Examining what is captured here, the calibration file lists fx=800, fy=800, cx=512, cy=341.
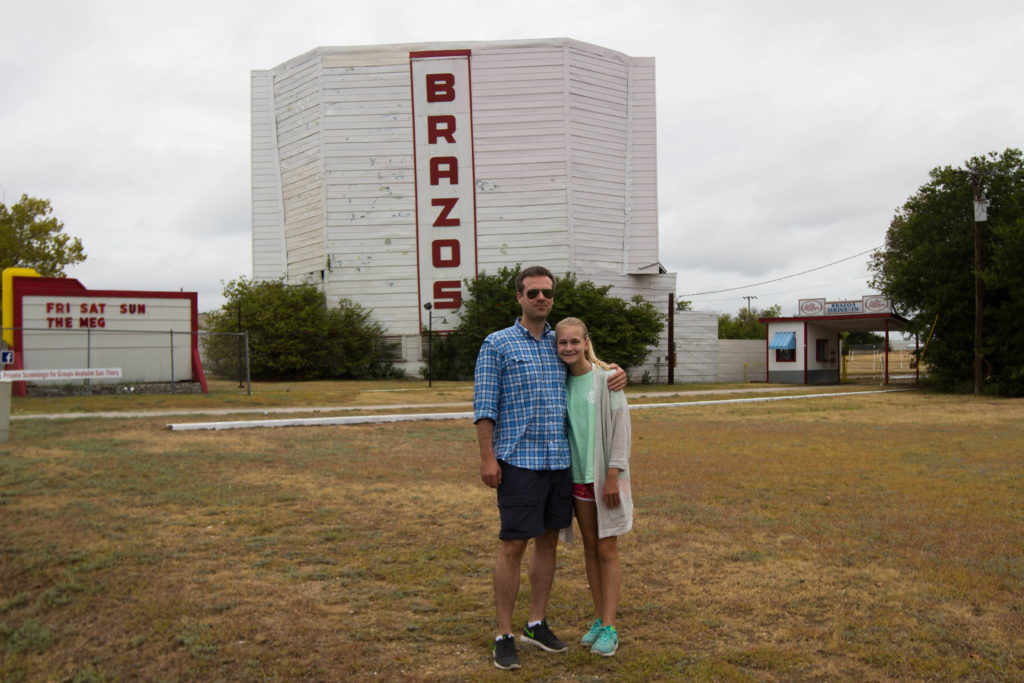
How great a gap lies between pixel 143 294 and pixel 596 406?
23351mm

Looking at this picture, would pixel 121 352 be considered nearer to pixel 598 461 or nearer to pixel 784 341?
pixel 598 461

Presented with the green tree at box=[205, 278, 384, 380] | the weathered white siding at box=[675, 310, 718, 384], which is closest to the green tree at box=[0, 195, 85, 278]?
the green tree at box=[205, 278, 384, 380]

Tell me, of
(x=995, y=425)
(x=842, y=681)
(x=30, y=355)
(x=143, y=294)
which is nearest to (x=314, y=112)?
(x=143, y=294)

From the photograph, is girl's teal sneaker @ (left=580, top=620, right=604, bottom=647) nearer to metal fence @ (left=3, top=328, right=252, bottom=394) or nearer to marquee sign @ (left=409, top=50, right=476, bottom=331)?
metal fence @ (left=3, top=328, right=252, bottom=394)

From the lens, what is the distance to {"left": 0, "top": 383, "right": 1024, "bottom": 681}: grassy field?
408 cm

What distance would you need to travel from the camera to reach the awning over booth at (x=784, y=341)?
4106 cm

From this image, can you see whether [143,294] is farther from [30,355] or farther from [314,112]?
[314,112]

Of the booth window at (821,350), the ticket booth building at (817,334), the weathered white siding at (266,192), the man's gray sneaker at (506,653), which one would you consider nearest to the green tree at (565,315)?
the ticket booth building at (817,334)

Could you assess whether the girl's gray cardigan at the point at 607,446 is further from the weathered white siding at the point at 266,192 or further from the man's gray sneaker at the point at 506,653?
the weathered white siding at the point at 266,192

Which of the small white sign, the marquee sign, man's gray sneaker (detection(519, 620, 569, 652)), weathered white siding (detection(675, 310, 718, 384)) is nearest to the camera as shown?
man's gray sneaker (detection(519, 620, 569, 652))

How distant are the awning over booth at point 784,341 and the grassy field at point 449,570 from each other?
30.6 meters

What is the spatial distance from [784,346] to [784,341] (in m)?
0.29

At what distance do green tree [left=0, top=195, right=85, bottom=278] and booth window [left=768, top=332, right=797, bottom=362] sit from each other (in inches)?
1449

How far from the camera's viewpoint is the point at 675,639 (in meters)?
4.38
